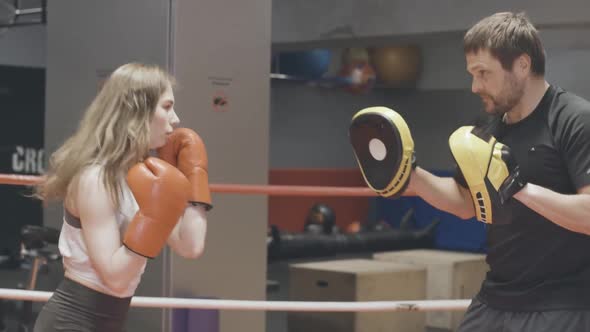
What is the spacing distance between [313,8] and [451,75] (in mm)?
4025

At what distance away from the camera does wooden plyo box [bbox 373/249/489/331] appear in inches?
245

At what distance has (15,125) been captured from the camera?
8.95 m

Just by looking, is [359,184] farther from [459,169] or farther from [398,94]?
[459,169]

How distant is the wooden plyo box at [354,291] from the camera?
18.0 ft

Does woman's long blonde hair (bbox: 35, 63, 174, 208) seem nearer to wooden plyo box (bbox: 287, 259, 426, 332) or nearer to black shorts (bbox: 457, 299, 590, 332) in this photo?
black shorts (bbox: 457, 299, 590, 332)

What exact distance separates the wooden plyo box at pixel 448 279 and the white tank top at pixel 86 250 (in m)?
4.25

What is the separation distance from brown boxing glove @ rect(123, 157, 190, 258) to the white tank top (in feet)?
0.28

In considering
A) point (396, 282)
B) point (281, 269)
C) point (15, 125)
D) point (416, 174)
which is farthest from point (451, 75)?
point (416, 174)

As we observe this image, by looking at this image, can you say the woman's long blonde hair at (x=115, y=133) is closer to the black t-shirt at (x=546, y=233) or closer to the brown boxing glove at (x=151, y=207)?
the brown boxing glove at (x=151, y=207)

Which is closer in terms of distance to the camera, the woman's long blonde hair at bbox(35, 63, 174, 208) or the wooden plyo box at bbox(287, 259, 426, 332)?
the woman's long blonde hair at bbox(35, 63, 174, 208)

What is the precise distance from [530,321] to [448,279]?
13.6 feet

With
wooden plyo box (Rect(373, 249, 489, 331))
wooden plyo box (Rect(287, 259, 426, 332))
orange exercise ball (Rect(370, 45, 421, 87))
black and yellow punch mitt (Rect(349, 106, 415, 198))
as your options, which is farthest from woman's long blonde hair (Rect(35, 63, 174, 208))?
orange exercise ball (Rect(370, 45, 421, 87))

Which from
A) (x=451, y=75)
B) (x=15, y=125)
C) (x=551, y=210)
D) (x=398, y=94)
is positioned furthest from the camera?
(x=398, y=94)

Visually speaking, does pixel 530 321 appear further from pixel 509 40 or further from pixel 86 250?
pixel 86 250
